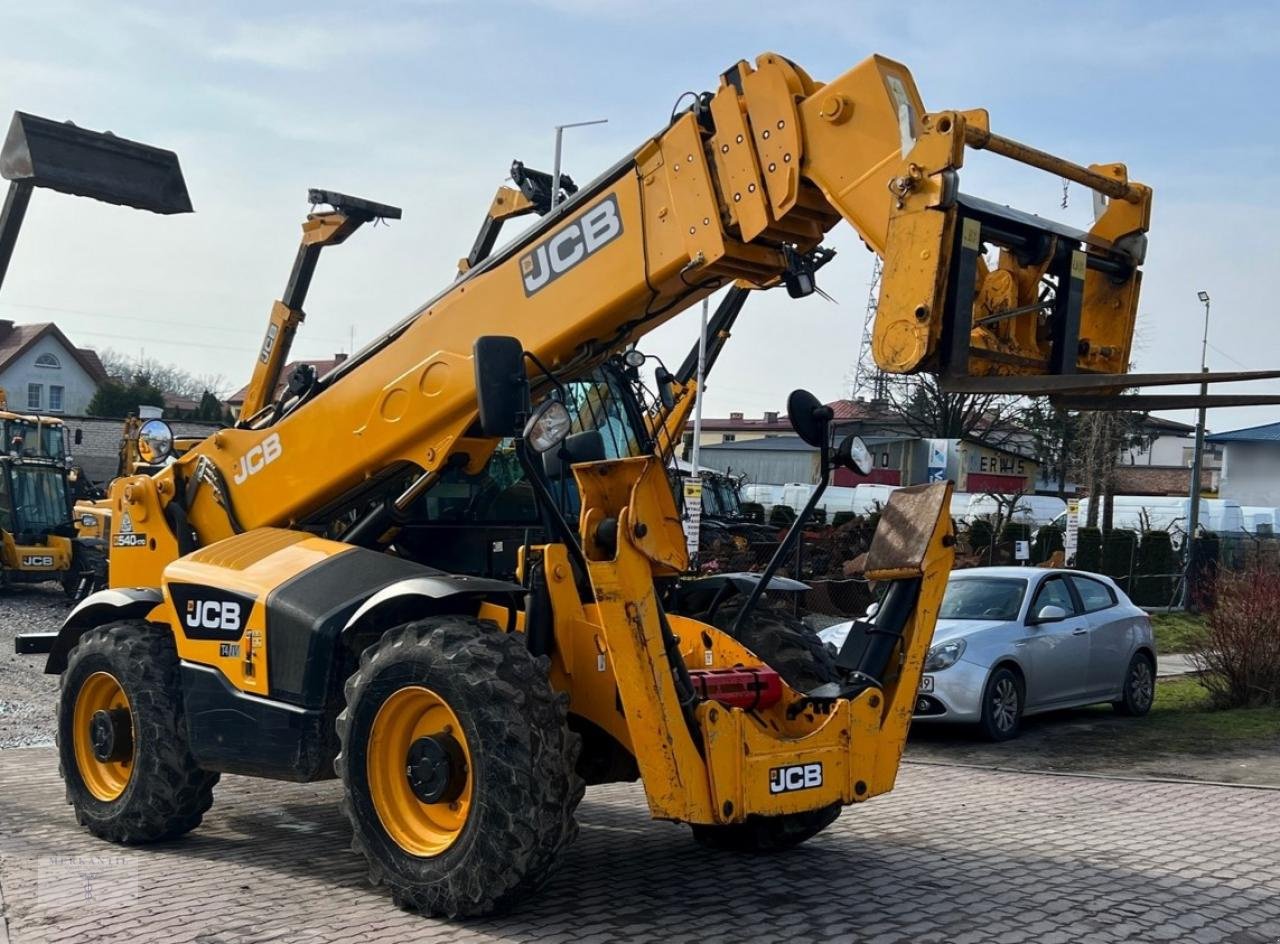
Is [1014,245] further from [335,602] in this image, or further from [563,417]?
[335,602]

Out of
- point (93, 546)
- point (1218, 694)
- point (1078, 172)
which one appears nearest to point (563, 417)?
point (1078, 172)

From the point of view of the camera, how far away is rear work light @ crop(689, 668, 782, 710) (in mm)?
6477

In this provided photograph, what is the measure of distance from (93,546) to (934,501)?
61.0 feet

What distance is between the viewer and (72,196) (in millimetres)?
8438

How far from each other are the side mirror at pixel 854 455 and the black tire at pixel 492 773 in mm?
1783

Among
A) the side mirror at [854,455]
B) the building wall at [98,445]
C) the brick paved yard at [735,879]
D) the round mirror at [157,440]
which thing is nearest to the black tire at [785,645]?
the brick paved yard at [735,879]

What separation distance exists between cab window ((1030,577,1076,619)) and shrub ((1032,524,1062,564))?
17.8 metres

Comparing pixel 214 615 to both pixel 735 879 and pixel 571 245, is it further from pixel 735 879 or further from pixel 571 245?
pixel 735 879

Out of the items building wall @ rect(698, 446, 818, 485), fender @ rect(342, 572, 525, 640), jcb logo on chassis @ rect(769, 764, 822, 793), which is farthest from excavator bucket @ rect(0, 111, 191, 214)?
building wall @ rect(698, 446, 818, 485)

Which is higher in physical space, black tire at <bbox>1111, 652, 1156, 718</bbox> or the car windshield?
the car windshield

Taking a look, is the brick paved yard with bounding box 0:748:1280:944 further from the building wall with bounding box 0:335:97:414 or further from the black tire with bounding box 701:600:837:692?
the building wall with bounding box 0:335:97:414

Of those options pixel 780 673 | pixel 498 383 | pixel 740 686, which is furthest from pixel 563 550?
pixel 780 673

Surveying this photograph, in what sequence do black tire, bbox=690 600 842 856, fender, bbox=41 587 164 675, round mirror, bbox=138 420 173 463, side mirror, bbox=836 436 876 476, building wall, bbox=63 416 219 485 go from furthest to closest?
building wall, bbox=63 416 219 485
round mirror, bbox=138 420 173 463
fender, bbox=41 587 164 675
black tire, bbox=690 600 842 856
side mirror, bbox=836 436 876 476

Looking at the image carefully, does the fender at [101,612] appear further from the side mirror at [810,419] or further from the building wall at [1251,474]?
the building wall at [1251,474]
